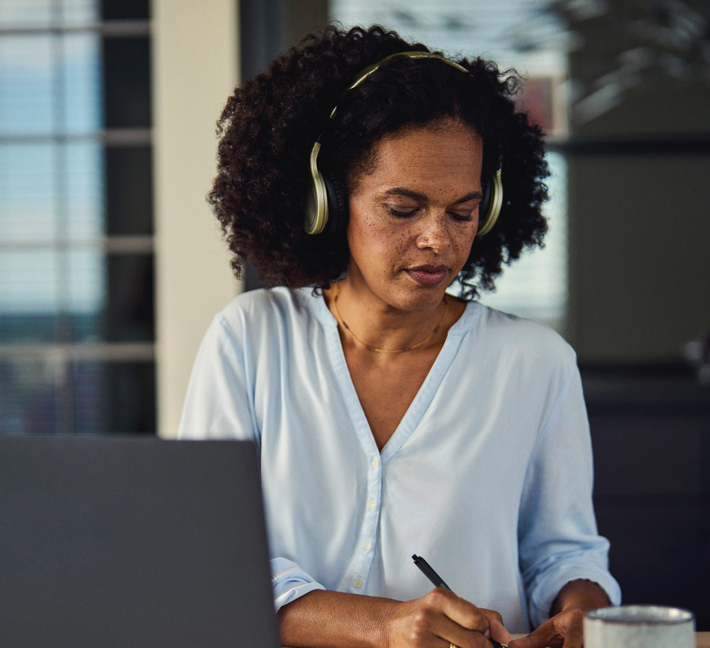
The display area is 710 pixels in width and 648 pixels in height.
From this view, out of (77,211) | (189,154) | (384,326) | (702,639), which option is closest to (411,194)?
(384,326)

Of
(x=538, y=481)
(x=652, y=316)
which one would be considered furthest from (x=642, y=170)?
(x=538, y=481)

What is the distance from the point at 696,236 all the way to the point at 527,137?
7.19 ft

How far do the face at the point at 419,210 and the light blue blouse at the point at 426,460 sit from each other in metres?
0.16

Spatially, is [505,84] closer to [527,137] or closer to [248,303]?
[527,137]

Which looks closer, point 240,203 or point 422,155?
point 422,155

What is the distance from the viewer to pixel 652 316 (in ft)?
10.4

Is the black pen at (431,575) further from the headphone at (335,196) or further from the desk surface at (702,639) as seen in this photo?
the headphone at (335,196)

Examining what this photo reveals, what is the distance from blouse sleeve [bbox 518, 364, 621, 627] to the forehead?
379 millimetres

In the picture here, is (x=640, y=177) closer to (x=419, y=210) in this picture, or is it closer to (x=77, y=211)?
(x=77, y=211)

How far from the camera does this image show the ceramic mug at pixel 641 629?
53cm

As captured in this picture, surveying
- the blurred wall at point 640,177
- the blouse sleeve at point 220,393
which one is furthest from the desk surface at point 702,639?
the blurred wall at point 640,177

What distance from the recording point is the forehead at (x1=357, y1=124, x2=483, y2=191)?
103 cm

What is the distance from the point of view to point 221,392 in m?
1.13

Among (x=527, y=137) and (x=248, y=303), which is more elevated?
(x=527, y=137)
